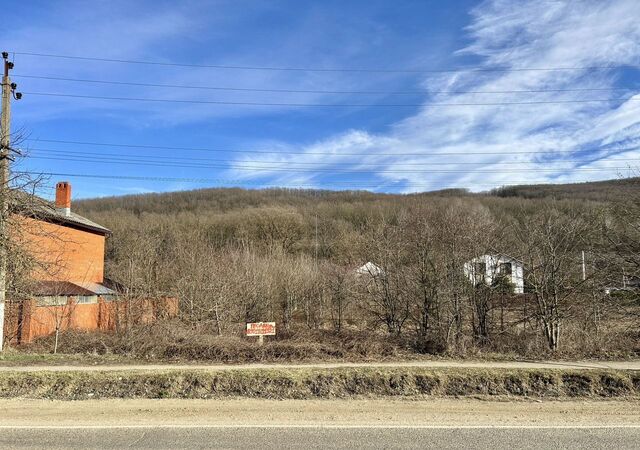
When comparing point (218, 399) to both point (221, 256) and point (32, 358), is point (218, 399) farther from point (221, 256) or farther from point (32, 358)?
point (221, 256)

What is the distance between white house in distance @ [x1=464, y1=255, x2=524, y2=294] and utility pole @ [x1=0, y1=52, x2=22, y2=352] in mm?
15973

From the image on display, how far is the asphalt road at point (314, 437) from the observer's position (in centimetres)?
669

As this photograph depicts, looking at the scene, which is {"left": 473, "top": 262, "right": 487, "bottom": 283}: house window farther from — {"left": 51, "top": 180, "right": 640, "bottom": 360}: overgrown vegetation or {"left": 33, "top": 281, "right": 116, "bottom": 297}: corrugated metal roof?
{"left": 33, "top": 281, "right": 116, "bottom": 297}: corrugated metal roof

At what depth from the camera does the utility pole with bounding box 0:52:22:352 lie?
16406 millimetres

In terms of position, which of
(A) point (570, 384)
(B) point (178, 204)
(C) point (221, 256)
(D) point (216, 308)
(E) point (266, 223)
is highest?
(B) point (178, 204)

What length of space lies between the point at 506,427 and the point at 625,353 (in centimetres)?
990

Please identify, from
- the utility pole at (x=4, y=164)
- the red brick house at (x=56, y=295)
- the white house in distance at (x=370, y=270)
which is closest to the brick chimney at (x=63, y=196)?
the red brick house at (x=56, y=295)

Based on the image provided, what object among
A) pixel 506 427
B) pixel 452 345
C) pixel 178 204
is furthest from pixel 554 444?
pixel 178 204

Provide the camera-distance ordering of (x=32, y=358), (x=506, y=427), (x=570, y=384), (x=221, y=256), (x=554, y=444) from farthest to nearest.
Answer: (x=221, y=256), (x=32, y=358), (x=570, y=384), (x=506, y=427), (x=554, y=444)

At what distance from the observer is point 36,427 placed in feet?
25.2

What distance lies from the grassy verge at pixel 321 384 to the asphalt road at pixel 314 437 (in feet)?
9.15

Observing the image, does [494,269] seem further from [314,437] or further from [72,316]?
[72,316]

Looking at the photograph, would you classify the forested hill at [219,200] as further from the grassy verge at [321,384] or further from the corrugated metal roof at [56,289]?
the grassy verge at [321,384]

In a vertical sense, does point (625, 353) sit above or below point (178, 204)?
below
